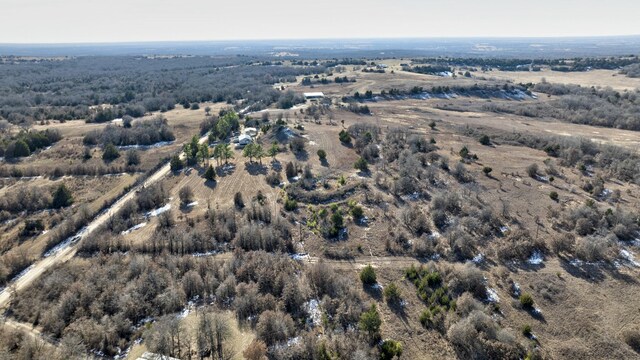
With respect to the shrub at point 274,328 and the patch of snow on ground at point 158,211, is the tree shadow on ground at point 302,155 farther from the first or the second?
the shrub at point 274,328

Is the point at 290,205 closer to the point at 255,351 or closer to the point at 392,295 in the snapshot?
the point at 392,295

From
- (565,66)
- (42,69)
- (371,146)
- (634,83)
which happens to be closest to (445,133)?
(371,146)

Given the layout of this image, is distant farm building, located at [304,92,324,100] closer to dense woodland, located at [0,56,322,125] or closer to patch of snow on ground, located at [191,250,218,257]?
dense woodland, located at [0,56,322,125]

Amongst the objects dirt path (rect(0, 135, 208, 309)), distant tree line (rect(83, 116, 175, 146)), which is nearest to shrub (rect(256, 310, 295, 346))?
dirt path (rect(0, 135, 208, 309))

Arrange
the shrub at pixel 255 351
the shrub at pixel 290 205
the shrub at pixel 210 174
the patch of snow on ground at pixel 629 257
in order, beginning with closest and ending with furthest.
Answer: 1. the shrub at pixel 255 351
2. the patch of snow on ground at pixel 629 257
3. the shrub at pixel 290 205
4. the shrub at pixel 210 174

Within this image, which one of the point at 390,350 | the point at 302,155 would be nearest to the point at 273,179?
the point at 302,155

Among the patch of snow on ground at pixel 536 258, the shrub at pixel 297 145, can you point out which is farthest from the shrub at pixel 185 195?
the patch of snow on ground at pixel 536 258

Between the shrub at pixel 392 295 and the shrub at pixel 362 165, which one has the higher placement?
the shrub at pixel 362 165

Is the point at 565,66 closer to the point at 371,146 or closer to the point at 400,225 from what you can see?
the point at 371,146
